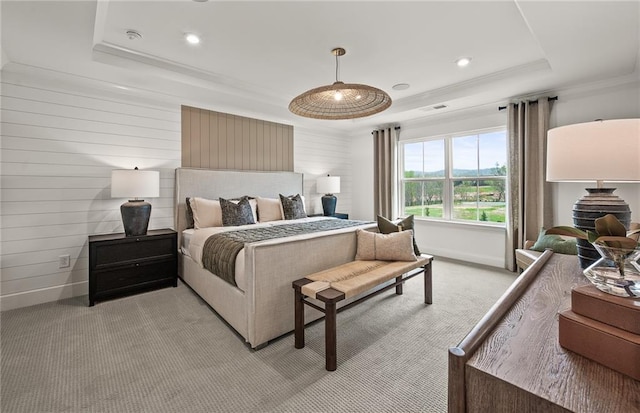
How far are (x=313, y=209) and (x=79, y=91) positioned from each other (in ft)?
12.5

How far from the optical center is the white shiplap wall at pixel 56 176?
2.92m

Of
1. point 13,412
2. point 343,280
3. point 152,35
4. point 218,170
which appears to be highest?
point 152,35

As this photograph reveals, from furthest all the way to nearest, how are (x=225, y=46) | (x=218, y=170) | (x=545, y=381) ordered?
(x=218, y=170), (x=225, y=46), (x=545, y=381)

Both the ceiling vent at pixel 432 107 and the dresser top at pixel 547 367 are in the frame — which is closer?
the dresser top at pixel 547 367

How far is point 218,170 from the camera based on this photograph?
431 centimetres

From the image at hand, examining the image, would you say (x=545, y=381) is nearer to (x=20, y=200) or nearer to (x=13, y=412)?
(x=13, y=412)

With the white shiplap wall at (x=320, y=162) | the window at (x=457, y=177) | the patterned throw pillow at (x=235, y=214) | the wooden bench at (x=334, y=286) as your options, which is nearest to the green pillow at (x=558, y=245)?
the window at (x=457, y=177)

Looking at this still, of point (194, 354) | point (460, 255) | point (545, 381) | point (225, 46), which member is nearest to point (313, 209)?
point (460, 255)

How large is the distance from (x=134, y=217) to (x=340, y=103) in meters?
2.58

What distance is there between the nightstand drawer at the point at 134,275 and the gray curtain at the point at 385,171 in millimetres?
3826

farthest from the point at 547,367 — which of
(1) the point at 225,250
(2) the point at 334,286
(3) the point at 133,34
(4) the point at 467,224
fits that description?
(4) the point at 467,224

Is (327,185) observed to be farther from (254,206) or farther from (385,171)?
(254,206)

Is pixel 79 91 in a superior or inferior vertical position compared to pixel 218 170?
superior

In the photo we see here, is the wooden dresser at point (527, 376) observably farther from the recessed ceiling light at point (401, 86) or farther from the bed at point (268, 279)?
the recessed ceiling light at point (401, 86)
